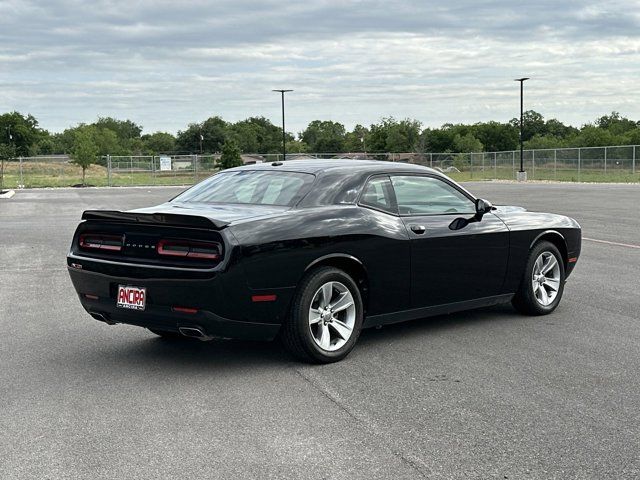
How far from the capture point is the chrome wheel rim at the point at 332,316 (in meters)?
6.08

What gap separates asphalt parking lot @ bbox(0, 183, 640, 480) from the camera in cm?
410

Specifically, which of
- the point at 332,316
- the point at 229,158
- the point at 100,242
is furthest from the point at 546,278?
the point at 229,158

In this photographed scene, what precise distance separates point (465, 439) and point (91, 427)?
205 cm

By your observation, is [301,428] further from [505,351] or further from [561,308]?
[561,308]

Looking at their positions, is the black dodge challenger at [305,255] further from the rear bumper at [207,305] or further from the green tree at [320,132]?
the green tree at [320,132]

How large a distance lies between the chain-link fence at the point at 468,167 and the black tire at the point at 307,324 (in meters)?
45.4

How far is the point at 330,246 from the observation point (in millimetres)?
6094

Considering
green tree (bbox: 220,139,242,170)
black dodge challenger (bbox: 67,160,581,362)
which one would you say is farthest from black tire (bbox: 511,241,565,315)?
green tree (bbox: 220,139,242,170)

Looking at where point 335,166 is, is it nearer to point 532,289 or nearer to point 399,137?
point 532,289

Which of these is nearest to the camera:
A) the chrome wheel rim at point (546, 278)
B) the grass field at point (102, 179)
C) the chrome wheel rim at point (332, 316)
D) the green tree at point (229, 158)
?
the chrome wheel rim at point (332, 316)

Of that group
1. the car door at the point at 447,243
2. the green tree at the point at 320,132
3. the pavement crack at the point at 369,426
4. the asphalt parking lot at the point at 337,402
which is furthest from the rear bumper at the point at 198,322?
the green tree at the point at 320,132

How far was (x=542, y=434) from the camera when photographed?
450 cm

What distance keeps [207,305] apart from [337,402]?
3.68 ft

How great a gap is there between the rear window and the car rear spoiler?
34.1 inches
